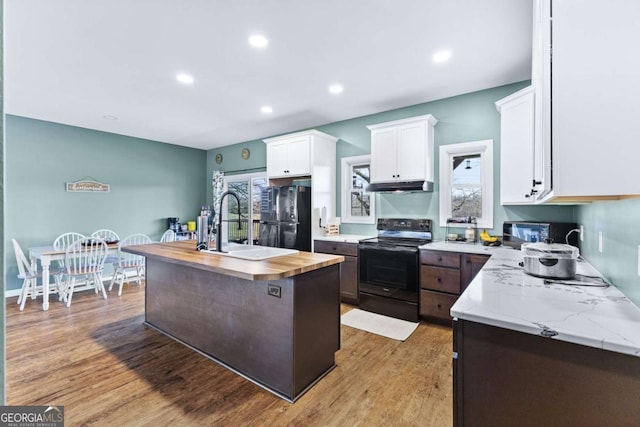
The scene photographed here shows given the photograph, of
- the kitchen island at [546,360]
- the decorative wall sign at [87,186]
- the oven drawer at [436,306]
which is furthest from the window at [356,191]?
the decorative wall sign at [87,186]

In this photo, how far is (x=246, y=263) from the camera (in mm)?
2100

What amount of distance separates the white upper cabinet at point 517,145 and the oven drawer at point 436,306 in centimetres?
115

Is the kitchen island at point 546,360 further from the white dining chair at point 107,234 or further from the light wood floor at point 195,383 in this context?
the white dining chair at point 107,234

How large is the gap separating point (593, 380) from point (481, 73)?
296 centimetres

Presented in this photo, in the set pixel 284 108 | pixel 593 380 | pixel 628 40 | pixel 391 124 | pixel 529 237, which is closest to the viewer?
pixel 628 40

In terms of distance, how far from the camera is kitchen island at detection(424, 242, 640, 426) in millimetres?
962

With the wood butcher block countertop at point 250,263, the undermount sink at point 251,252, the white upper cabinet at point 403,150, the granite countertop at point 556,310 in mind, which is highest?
the white upper cabinet at point 403,150

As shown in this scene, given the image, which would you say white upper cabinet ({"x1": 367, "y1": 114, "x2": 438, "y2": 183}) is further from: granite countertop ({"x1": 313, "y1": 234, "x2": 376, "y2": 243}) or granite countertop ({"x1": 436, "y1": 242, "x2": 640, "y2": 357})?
granite countertop ({"x1": 436, "y1": 242, "x2": 640, "y2": 357})

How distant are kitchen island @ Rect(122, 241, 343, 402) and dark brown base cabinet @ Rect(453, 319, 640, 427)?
1045 millimetres

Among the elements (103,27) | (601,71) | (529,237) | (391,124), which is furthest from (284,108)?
(601,71)

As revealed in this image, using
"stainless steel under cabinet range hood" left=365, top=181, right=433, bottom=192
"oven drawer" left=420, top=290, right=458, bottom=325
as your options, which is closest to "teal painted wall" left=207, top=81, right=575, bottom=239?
"stainless steel under cabinet range hood" left=365, top=181, right=433, bottom=192

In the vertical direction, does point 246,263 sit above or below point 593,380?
above

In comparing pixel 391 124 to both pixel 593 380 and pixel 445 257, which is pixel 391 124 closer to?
pixel 445 257

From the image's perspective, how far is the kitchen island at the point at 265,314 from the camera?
1977 mm
